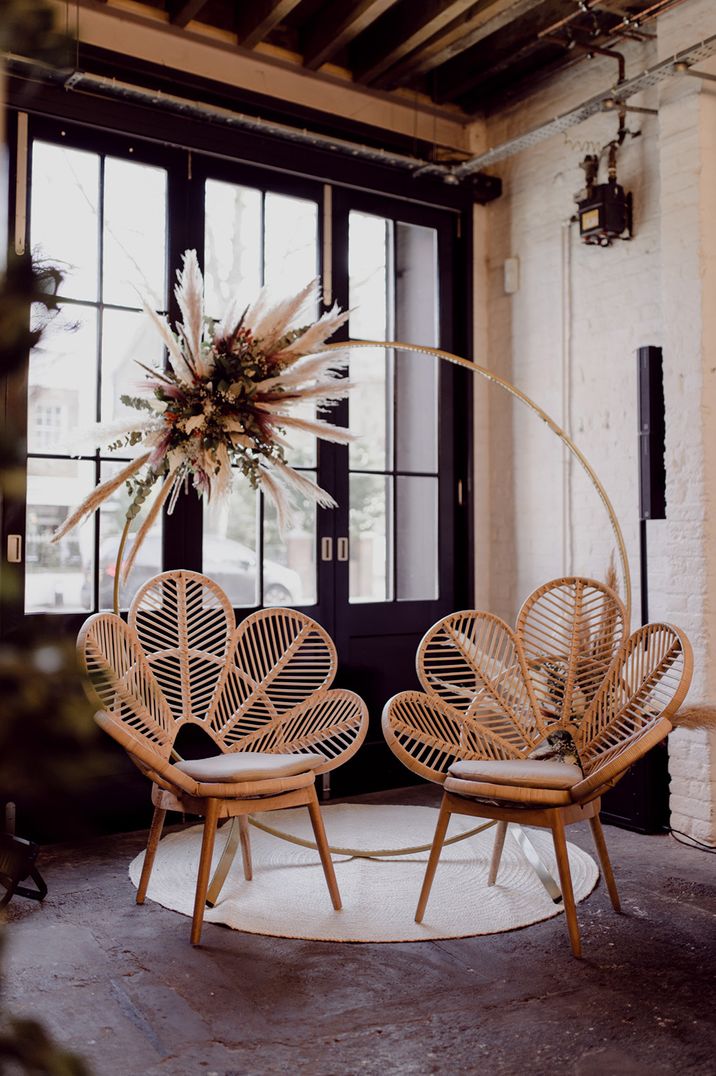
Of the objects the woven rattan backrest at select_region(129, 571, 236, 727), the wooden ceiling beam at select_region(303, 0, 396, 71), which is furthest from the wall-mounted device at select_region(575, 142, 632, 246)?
the woven rattan backrest at select_region(129, 571, 236, 727)

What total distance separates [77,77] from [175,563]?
5.96 feet

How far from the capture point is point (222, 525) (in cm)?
414

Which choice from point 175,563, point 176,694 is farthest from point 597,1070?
point 175,563

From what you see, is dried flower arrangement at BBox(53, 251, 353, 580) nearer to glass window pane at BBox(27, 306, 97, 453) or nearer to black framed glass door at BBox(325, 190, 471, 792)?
glass window pane at BBox(27, 306, 97, 453)

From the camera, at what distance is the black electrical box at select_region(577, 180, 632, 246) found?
153 inches

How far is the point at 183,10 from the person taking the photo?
3.75 metres

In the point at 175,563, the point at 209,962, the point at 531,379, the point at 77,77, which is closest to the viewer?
the point at 209,962

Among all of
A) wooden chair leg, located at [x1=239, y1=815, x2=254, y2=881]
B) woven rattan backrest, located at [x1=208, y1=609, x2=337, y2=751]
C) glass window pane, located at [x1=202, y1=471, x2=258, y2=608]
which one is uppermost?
glass window pane, located at [x1=202, y1=471, x2=258, y2=608]

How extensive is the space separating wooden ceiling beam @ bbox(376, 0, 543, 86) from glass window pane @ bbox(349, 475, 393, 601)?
1800 mm

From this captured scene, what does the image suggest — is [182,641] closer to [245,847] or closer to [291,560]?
[245,847]

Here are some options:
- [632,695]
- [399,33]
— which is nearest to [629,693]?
[632,695]

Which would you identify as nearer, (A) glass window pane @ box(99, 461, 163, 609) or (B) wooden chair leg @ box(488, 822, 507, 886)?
(B) wooden chair leg @ box(488, 822, 507, 886)

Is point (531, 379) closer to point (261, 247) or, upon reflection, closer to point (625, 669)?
point (261, 247)

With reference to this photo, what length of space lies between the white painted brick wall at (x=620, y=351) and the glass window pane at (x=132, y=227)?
1.70m
